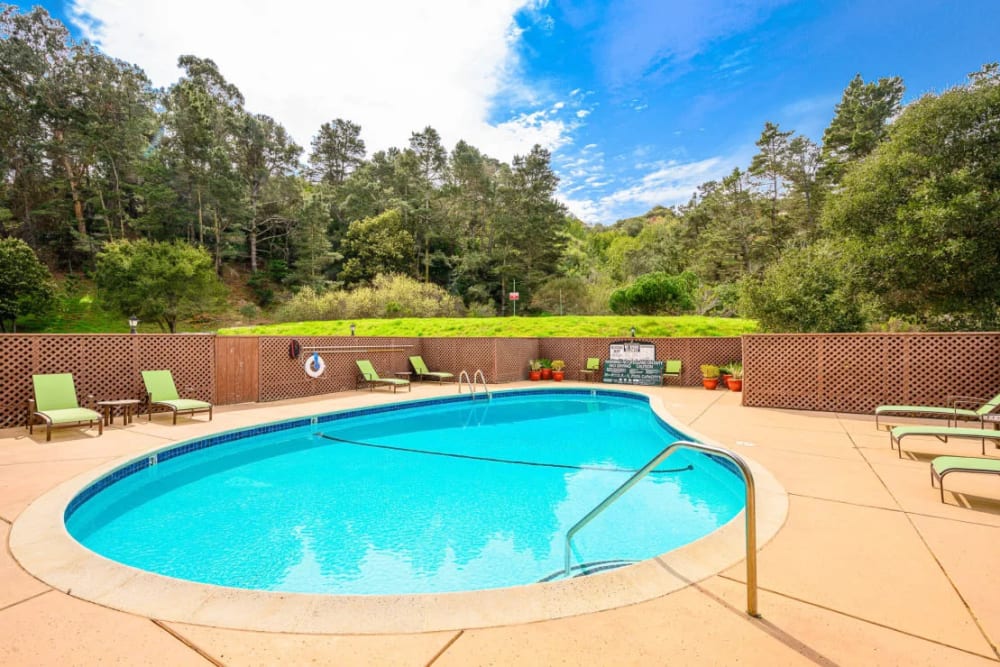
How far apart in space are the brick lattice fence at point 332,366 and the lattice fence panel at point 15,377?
1 cm

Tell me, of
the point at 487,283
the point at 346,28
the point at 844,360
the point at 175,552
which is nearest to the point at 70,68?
the point at 487,283

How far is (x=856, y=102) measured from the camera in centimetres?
2359

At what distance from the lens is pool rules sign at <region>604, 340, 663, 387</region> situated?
13.3m

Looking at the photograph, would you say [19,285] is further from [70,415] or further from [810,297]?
[810,297]

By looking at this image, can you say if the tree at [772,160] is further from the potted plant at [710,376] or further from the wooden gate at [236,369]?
the wooden gate at [236,369]

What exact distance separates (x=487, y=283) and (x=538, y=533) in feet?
92.2

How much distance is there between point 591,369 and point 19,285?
26.1 m

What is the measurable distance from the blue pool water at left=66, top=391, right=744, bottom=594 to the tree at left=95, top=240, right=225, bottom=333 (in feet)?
64.5

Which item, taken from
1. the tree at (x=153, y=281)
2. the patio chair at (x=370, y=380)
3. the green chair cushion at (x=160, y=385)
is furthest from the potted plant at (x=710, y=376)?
the tree at (x=153, y=281)

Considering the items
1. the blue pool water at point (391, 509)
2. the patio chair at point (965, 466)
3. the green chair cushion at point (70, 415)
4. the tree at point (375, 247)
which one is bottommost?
the blue pool water at point (391, 509)

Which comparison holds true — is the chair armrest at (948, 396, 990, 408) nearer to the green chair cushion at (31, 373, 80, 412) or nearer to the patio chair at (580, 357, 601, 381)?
the patio chair at (580, 357, 601, 381)

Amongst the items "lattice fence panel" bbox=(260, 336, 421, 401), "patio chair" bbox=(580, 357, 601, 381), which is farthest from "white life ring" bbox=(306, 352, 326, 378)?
"patio chair" bbox=(580, 357, 601, 381)

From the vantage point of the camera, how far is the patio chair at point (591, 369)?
1405 centimetres

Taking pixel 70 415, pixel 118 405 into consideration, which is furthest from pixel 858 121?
pixel 70 415
